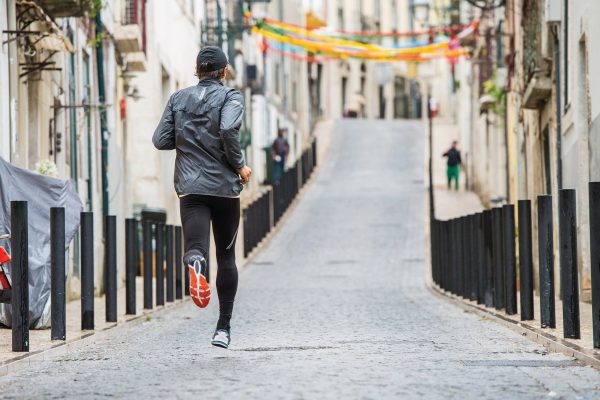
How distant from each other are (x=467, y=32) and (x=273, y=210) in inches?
305

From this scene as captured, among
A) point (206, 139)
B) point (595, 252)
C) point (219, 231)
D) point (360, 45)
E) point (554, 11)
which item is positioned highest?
point (554, 11)

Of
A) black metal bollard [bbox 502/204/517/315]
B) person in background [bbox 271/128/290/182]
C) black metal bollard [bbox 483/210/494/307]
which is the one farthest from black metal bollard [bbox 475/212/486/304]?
person in background [bbox 271/128/290/182]

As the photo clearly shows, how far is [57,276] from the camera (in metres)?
11.5

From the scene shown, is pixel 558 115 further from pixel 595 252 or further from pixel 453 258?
pixel 595 252

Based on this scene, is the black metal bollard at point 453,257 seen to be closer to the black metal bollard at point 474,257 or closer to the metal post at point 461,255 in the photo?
the metal post at point 461,255

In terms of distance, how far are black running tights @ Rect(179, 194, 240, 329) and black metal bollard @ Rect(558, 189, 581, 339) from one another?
215cm

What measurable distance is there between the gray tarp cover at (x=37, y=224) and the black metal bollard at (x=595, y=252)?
16.9ft

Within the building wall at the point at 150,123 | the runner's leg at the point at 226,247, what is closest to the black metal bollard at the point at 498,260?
the runner's leg at the point at 226,247

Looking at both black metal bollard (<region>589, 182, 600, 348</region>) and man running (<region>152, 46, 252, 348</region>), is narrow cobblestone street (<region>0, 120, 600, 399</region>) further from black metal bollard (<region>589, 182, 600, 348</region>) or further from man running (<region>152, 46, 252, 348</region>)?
man running (<region>152, 46, 252, 348</region>)

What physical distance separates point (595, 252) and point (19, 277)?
3742 mm

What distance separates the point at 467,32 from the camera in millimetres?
42781

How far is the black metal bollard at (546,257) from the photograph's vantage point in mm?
11586

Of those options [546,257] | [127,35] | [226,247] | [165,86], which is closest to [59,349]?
[226,247]

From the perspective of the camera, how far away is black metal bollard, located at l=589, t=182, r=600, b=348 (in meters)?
9.36
